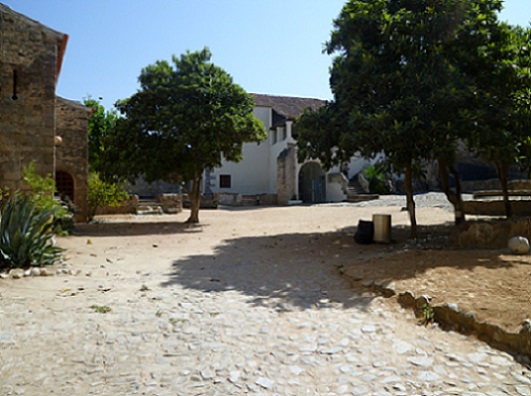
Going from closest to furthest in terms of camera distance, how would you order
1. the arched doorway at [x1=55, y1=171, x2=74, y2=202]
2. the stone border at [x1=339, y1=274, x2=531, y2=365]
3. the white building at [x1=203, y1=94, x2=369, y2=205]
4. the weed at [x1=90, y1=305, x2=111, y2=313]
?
the stone border at [x1=339, y1=274, x2=531, y2=365] < the weed at [x1=90, y1=305, x2=111, y2=313] < the arched doorway at [x1=55, y1=171, x2=74, y2=202] < the white building at [x1=203, y1=94, x2=369, y2=205]

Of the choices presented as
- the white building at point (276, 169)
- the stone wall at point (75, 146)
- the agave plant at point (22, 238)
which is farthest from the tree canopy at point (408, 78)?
the white building at point (276, 169)

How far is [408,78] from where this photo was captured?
25.2ft

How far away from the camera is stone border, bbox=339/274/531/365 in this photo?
3.24 meters

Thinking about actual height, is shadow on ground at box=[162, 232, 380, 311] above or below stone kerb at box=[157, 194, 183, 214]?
below

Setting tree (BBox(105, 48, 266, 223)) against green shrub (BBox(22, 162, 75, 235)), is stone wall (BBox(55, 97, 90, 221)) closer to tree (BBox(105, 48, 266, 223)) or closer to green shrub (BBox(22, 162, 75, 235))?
tree (BBox(105, 48, 266, 223))

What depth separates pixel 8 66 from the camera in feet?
29.3

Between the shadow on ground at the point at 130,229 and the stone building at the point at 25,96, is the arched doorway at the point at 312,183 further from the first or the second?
the stone building at the point at 25,96

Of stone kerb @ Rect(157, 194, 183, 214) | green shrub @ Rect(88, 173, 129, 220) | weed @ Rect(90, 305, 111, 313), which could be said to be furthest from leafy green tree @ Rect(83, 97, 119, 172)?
weed @ Rect(90, 305, 111, 313)

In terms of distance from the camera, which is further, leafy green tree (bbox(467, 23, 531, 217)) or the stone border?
leafy green tree (bbox(467, 23, 531, 217))

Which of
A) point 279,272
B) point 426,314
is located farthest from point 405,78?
point 426,314

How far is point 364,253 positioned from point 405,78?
361 centimetres

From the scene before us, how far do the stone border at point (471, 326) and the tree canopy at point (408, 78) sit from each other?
3537 mm

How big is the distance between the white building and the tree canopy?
19.5 m

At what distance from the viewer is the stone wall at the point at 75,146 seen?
1552 cm
